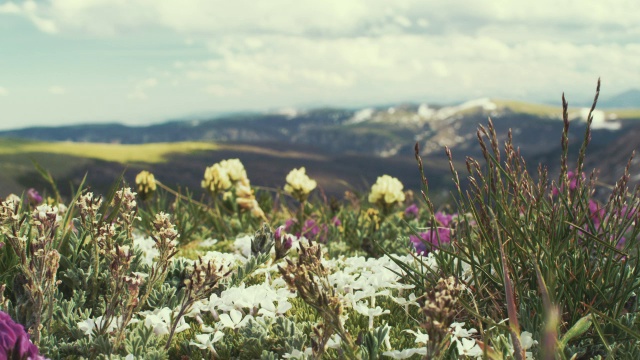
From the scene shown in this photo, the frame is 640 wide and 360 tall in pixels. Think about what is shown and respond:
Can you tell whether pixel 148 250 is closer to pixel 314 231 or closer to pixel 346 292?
pixel 346 292

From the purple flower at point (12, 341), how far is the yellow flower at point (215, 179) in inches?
262

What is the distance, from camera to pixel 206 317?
4777mm

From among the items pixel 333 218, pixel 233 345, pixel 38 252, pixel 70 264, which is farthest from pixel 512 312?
pixel 333 218

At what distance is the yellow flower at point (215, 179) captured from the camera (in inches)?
377

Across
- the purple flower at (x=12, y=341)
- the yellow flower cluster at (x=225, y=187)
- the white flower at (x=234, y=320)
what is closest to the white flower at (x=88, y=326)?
the white flower at (x=234, y=320)

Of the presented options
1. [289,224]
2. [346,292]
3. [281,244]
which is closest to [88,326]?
[346,292]

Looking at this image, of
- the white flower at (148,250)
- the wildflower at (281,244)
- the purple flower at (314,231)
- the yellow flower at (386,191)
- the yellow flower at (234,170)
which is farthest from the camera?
the yellow flower at (234,170)

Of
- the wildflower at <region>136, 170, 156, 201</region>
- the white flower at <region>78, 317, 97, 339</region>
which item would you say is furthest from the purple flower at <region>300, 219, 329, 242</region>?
the white flower at <region>78, 317, 97, 339</region>

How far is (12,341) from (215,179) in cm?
678

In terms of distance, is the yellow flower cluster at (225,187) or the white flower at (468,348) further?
the yellow flower cluster at (225,187)

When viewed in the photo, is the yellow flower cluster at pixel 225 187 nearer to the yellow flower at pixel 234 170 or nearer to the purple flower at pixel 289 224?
the yellow flower at pixel 234 170

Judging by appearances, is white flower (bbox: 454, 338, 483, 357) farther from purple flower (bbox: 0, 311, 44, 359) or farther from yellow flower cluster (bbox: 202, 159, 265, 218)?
yellow flower cluster (bbox: 202, 159, 265, 218)

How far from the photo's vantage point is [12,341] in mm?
2871

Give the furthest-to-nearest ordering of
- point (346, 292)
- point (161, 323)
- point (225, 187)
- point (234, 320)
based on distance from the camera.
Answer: point (225, 187), point (346, 292), point (234, 320), point (161, 323)
